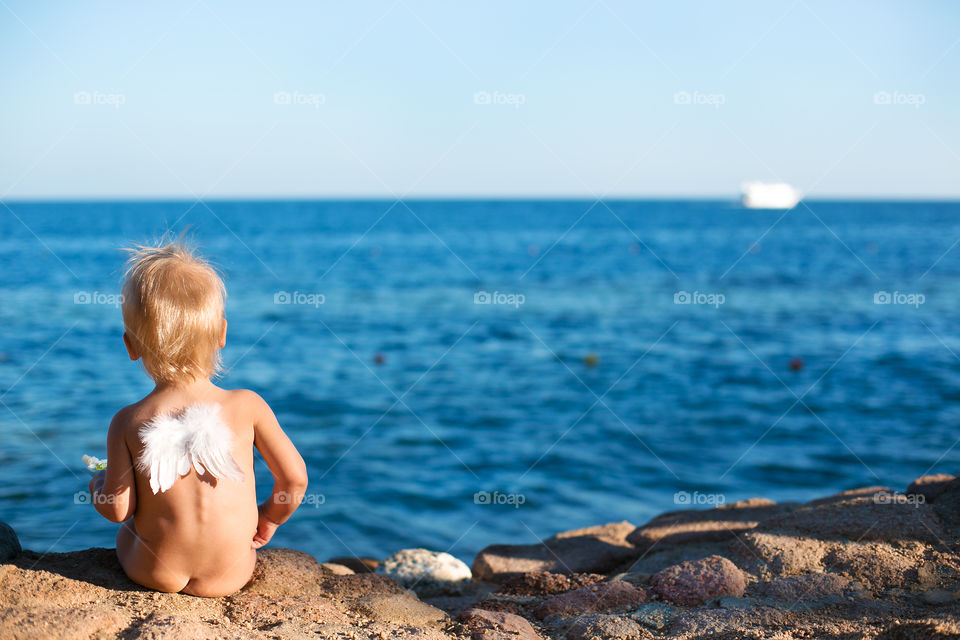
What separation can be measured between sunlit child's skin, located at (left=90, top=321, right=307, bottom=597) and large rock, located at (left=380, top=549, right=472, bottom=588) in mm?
1783

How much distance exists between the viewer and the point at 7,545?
308cm

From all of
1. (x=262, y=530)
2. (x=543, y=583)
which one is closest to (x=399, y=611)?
(x=262, y=530)

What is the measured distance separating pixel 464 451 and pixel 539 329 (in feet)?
29.9

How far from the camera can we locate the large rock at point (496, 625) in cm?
272

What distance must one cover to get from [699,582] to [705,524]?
142 centimetres

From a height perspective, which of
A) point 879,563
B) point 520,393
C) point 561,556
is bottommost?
point 561,556

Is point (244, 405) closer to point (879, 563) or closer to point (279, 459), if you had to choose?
point (279, 459)

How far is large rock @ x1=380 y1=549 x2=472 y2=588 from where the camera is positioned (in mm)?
4473

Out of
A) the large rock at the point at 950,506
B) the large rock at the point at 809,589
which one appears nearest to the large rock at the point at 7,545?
the large rock at the point at 809,589

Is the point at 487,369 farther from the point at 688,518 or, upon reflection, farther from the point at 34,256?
the point at 34,256

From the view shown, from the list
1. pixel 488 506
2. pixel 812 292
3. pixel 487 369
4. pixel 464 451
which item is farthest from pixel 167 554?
pixel 812 292

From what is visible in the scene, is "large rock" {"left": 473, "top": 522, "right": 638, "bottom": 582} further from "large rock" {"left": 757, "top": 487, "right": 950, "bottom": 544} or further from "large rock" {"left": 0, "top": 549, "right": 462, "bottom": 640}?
"large rock" {"left": 0, "top": 549, "right": 462, "bottom": 640}

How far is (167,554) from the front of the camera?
2701 millimetres

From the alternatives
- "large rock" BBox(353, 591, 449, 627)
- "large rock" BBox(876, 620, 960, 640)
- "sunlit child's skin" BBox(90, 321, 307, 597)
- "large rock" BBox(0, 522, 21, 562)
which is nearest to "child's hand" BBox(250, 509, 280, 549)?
"sunlit child's skin" BBox(90, 321, 307, 597)
